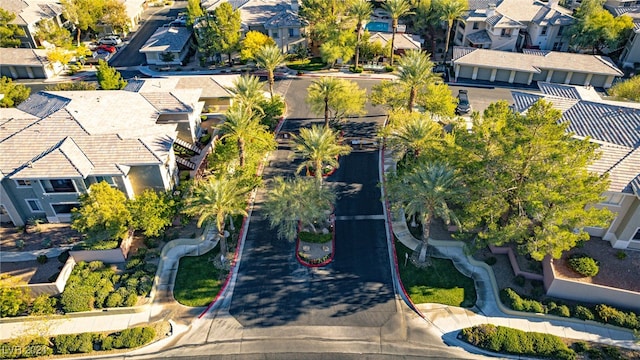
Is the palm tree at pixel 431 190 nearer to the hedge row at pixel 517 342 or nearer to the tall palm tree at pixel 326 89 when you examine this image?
the hedge row at pixel 517 342

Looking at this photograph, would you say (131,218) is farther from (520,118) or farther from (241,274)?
(520,118)

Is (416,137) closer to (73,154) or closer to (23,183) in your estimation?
(73,154)

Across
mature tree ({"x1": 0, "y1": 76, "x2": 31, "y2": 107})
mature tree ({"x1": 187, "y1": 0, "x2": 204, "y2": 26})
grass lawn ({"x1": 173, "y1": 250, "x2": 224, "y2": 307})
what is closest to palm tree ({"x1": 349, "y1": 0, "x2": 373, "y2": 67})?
mature tree ({"x1": 187, "y1": 0, "x2": 204, "y2": 26})

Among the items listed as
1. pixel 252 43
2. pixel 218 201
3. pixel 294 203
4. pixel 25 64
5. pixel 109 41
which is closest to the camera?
pixel 218 201

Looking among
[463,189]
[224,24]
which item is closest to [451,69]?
[224,24]

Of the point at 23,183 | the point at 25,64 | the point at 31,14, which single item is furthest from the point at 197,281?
the point at 31,14

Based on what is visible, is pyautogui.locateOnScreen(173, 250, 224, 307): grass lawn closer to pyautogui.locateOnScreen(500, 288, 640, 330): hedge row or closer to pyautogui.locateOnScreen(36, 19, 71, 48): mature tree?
pyautogui.locateOnScreen(500, 288, 640, 330): hedge row

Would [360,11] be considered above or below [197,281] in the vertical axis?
above
